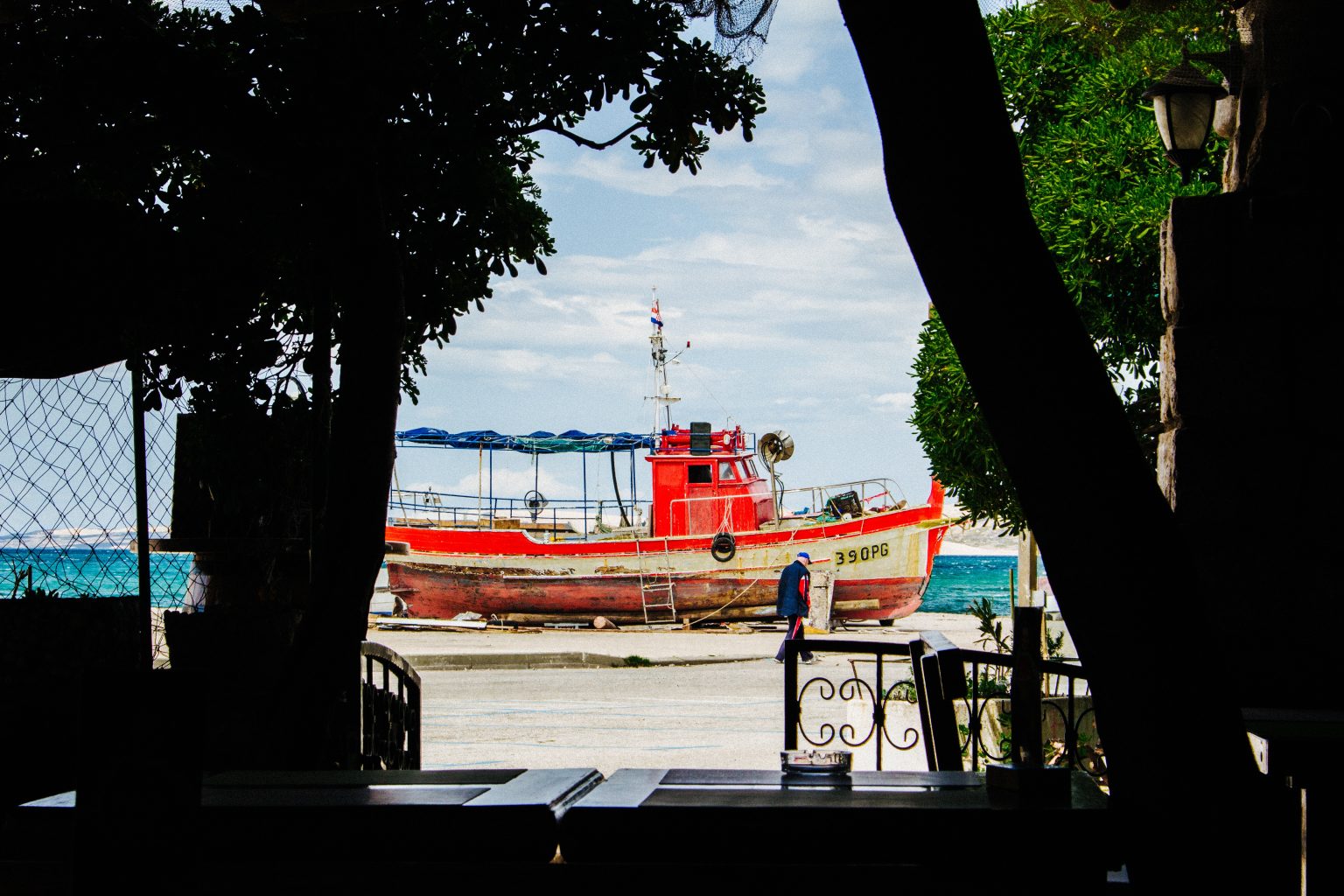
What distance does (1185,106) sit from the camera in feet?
19.1

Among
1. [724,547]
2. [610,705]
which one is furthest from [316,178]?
[724,547]

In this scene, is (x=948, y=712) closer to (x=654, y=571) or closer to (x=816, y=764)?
(x=816, y=764)

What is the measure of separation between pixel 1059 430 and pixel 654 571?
26.6 m

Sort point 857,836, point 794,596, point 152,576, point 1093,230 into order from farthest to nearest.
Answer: point 794,596, point 1093,230, point 152,576, point 857,836

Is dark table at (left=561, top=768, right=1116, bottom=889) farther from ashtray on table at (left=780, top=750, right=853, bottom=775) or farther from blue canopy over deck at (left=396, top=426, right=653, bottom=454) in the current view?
blue canopy over deck at (left=396, top=426, right=653, bottom=454)

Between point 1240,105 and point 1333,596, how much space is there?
1782 mm

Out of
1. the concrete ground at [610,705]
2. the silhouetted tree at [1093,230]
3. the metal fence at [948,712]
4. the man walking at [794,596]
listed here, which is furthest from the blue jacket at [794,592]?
the silhouetted tree at [1093,230]

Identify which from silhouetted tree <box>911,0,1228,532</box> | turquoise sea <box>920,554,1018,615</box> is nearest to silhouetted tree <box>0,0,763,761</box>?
silhouetted tree <box>911,0,1228,532</box>

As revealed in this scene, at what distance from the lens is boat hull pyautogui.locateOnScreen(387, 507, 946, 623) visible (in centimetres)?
2869

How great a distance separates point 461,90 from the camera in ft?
16.1

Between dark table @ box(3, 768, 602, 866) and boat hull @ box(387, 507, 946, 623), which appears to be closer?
dark table @ box(3, 768, 602, 866)

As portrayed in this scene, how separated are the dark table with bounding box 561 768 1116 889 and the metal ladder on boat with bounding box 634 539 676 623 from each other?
26347 millimetres

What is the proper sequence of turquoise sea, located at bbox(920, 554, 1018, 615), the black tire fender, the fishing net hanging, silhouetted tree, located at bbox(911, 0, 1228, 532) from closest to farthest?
the fishing net hanging < silhouetted tree, located at bbox(911, 0, 1228, 532) < the black tire fender < turquoise sea, located at bbox(920, 554, 1018, 615)

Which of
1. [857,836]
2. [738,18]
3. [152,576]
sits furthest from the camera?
[152,576]
